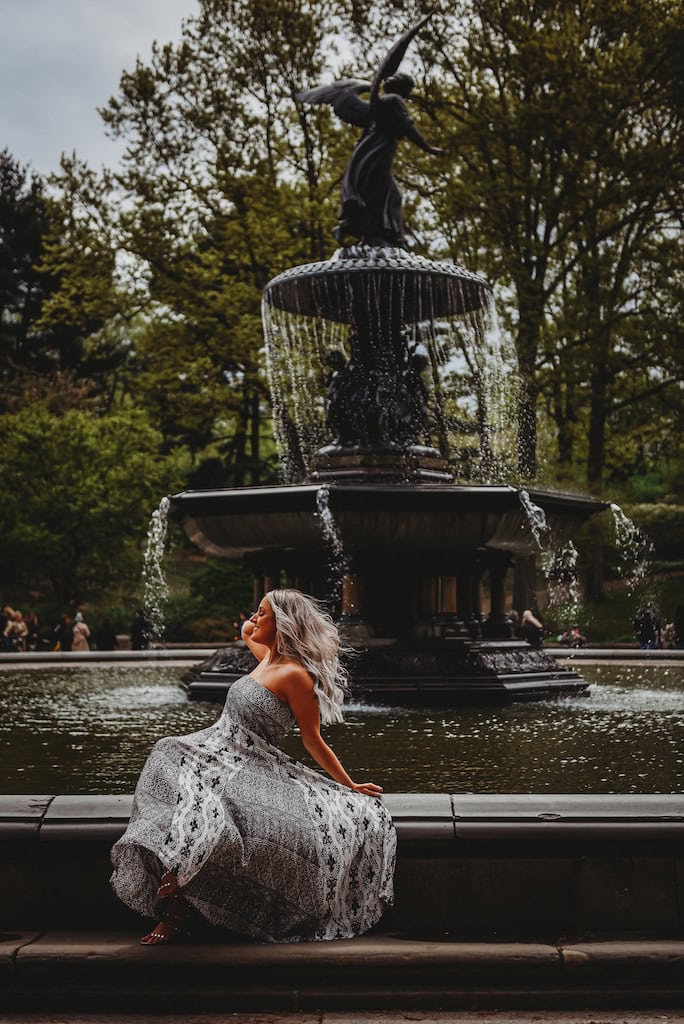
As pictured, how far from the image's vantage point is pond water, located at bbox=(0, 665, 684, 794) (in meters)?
6.46

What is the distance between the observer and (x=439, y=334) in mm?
36312

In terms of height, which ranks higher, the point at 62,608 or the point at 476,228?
the point at 476,228

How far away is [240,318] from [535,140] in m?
8.88

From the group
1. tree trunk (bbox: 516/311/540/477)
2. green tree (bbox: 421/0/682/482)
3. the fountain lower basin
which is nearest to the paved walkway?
the fountain lower basin

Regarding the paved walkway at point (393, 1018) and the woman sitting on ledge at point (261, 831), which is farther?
the woman sitting on ledge at point (261, 831)

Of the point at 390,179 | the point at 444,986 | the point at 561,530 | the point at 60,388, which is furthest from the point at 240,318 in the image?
the point at 444,986

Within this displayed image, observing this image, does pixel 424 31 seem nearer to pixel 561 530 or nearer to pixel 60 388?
pixel 60 388

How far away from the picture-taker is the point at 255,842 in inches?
177

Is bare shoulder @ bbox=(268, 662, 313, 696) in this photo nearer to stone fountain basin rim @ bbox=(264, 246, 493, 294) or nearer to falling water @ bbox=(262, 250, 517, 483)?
stone fountain basin rim @ bbox=(264, 246, 493, 294)

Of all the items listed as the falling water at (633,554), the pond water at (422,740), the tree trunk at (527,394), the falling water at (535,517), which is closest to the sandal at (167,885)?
the pond water at (422,740)

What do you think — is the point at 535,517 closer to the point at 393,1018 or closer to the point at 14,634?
the point at 393,1018

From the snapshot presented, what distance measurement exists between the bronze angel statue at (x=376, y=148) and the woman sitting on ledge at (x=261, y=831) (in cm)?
1018

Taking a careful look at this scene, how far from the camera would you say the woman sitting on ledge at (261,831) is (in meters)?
4.46

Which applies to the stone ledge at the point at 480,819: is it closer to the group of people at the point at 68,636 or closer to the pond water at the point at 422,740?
the pond water at the point at 422,740
